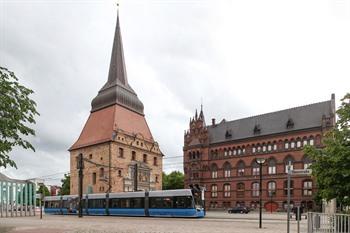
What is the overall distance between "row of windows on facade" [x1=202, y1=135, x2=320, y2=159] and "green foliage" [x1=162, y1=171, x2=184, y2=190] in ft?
65.0

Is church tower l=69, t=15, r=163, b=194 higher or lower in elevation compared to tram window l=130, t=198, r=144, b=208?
higher

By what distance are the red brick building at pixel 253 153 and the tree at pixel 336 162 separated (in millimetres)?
47496

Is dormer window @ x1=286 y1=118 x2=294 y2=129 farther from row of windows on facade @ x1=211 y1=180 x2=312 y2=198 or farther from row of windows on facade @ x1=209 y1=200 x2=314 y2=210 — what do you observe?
row of windows on facade @ x1=209 y1=200 x2=314 y2=210

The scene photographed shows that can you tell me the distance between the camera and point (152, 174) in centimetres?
7556

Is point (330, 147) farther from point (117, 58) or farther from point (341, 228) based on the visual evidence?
point (117, 58)

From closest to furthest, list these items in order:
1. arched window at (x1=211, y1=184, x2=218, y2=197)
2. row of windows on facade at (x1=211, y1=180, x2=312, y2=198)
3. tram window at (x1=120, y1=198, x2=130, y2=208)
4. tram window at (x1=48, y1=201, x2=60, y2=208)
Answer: tram window at (x1=120, y1=198, x2=130, y2=208)
tram window at (x1=48, y1=201, x2=60, y2=208)
row of windows on facade at (x1=211, y1=180, x2=312, y2=198)
arched window at (x1=211, y1=184, x2=218, y2=197)

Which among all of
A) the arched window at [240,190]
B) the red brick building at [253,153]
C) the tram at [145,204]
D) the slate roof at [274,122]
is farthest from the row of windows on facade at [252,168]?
the tram at [145,204]

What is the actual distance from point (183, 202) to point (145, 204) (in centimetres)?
500

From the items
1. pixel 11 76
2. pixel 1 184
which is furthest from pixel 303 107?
pixel 11 76

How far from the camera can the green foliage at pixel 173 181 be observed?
104 m

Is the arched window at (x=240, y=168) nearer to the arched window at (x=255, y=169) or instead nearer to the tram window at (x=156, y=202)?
the arched window at (x=255, y=169)

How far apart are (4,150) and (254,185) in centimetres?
6856

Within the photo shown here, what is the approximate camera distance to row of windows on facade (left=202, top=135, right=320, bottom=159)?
70.1 meters

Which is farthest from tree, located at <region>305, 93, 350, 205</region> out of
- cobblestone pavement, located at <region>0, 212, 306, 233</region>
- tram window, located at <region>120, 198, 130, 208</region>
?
tram window, located at <region>120, 198, 130, 208</region>
